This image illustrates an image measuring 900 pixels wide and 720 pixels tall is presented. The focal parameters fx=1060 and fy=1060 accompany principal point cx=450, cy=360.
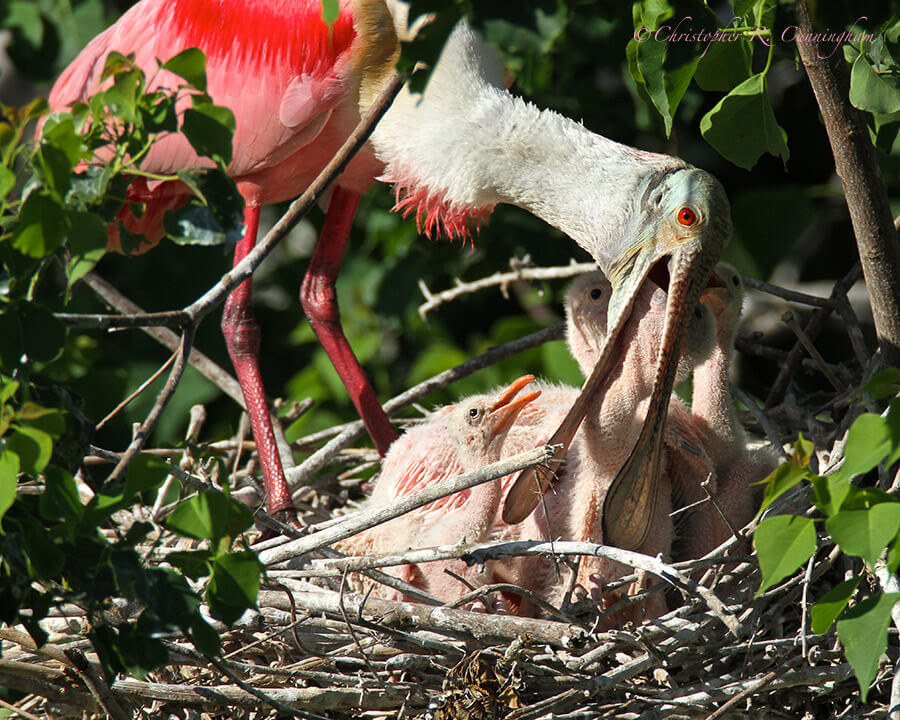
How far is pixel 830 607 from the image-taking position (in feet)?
6.41

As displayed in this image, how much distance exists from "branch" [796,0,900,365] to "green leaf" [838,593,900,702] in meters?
1.13

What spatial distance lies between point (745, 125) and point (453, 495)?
48.6 inches

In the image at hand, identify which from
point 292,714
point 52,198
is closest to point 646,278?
point 292,714

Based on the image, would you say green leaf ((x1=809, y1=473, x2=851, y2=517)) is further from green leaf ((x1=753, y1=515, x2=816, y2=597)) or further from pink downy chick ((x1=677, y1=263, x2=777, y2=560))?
pink downy chick ((x1=677, y1=263, x2=777, y2=560))

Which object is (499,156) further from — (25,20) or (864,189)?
(25,20)

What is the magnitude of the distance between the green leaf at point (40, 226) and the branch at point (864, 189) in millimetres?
1733

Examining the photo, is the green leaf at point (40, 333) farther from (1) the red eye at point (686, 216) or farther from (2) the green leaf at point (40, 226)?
(1) the red eye at point (686, 216)

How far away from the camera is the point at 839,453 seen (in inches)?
109

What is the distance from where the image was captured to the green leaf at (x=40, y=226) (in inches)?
66.6

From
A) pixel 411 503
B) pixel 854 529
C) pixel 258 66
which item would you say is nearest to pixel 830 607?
pixel 854 529

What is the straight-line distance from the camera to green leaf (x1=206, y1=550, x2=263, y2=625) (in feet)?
6.18

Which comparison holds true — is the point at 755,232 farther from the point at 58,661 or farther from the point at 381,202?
the point at 58,661

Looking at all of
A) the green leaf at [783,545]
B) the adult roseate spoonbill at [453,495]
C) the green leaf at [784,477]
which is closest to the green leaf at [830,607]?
the green leaf at [783,545]

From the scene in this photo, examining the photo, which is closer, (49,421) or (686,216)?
(49,421)
